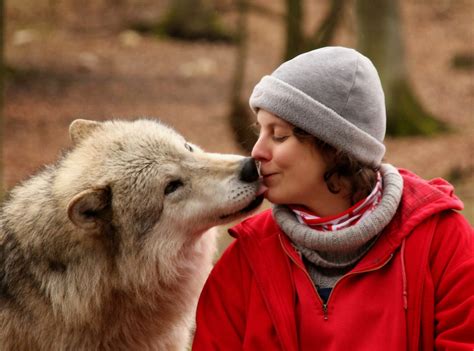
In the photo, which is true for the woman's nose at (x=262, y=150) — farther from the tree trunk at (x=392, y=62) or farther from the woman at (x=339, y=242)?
the tree trunk at (x=392, y=62)

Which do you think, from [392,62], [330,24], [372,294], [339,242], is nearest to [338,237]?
[339,242]

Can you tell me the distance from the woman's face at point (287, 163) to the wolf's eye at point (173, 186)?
470 millimetres

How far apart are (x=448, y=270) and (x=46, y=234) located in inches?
75.5

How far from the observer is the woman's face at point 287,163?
11.2 feet

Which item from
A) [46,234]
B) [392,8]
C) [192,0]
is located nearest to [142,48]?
[192,0]

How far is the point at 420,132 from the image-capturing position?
12664 mm

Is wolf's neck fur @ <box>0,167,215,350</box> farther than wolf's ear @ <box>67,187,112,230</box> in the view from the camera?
Yes

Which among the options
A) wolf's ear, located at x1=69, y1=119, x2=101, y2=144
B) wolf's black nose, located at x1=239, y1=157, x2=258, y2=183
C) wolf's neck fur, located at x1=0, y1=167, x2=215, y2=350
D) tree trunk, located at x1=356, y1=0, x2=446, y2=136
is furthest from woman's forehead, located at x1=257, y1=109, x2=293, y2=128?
tree trunk, located at x1=356, y1=0, x2=446, y2=136

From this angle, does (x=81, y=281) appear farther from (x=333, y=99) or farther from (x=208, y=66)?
(x=208, y=66)

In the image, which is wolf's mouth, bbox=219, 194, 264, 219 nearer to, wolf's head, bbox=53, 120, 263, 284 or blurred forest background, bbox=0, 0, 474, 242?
wolf's head, bbox=53, 120, 263, 284

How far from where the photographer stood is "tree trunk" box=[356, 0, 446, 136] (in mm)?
12141

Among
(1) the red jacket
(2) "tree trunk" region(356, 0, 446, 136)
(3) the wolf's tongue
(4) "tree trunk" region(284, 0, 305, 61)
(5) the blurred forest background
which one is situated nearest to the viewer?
(1) the red jacket

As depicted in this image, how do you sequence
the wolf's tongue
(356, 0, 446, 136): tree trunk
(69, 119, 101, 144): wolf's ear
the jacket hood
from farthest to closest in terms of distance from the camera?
(356, 0, 446, 136): tree trunk
(69, 119, 101, 144): wolf's ear
the wolf's tongue
the jacket hood

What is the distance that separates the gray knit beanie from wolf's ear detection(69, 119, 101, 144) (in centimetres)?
115
